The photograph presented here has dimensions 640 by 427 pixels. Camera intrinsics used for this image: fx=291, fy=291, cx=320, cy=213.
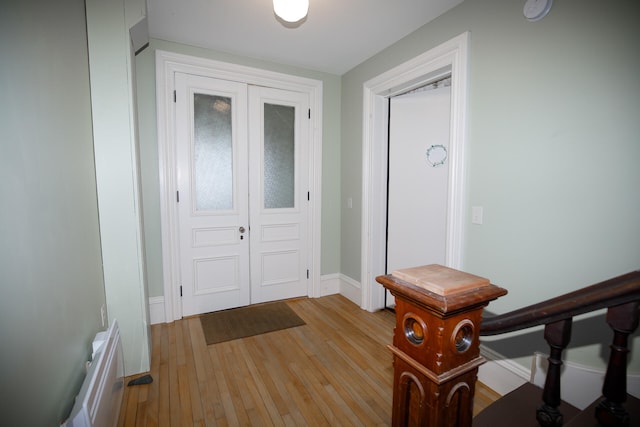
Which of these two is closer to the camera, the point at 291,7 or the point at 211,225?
the point at 291,7

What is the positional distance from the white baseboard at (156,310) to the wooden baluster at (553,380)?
3.00 m

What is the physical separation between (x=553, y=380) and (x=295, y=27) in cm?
276

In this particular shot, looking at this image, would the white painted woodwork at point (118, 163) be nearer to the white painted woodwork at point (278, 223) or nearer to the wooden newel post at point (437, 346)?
the white painted woodwork at point (278, 223)

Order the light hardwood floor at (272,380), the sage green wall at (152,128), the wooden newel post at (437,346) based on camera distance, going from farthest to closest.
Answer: the sage green wall at (152,128) → the light hardwood floor at (272,380) → the wooden newel post at (437,346)

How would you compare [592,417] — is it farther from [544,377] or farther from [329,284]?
[329,284]

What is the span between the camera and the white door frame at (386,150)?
6.88ft

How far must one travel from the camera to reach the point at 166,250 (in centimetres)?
281

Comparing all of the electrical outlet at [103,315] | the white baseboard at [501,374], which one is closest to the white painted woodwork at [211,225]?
the electrical outlet at [103,315]

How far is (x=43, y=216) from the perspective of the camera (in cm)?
111

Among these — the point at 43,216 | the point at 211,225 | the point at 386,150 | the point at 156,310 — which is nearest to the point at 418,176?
the point at 386,150

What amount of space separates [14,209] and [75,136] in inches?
30.3

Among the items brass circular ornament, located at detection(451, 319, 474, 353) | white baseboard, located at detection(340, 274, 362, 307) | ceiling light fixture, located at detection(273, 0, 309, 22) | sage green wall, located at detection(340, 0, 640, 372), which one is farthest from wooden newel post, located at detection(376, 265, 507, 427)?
white baseboard, located at detection(340, 274, 362, 307)

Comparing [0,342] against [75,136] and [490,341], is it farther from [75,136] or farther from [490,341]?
[490,341]

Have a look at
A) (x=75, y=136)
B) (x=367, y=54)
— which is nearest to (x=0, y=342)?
(x=75, y=136)
